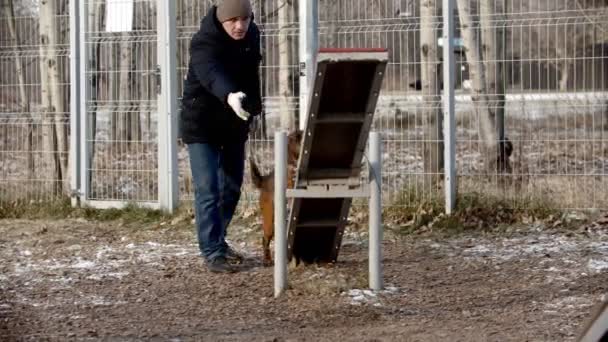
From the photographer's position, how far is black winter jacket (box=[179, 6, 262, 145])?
816 cm

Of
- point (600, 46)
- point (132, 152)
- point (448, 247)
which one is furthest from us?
point (132, 152)

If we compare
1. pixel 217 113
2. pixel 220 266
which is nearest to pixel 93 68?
pixel 217 113

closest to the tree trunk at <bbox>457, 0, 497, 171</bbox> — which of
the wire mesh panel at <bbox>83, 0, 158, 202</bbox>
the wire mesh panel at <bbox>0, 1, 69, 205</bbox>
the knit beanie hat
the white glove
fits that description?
the wire mesh panel at <bbox>83, 0, 158, 202</bbox>

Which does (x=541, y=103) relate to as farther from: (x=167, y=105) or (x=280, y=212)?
(x=280, y=212)

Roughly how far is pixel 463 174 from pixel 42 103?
483cm

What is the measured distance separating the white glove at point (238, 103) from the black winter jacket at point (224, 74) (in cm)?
41

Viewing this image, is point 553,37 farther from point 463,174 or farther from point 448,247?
point 448,247

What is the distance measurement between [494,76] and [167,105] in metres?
3.33

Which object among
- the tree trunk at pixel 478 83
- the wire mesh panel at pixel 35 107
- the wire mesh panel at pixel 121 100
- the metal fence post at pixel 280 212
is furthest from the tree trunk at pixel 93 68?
the metal fence post at pixel 280 212

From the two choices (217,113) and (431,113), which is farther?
(431,113)

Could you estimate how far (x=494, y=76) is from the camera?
10688 mm

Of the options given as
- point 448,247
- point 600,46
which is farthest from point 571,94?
point 448,247

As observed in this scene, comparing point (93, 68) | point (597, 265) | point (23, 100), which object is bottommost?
point (597, 265)

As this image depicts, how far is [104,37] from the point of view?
38.1 ft
